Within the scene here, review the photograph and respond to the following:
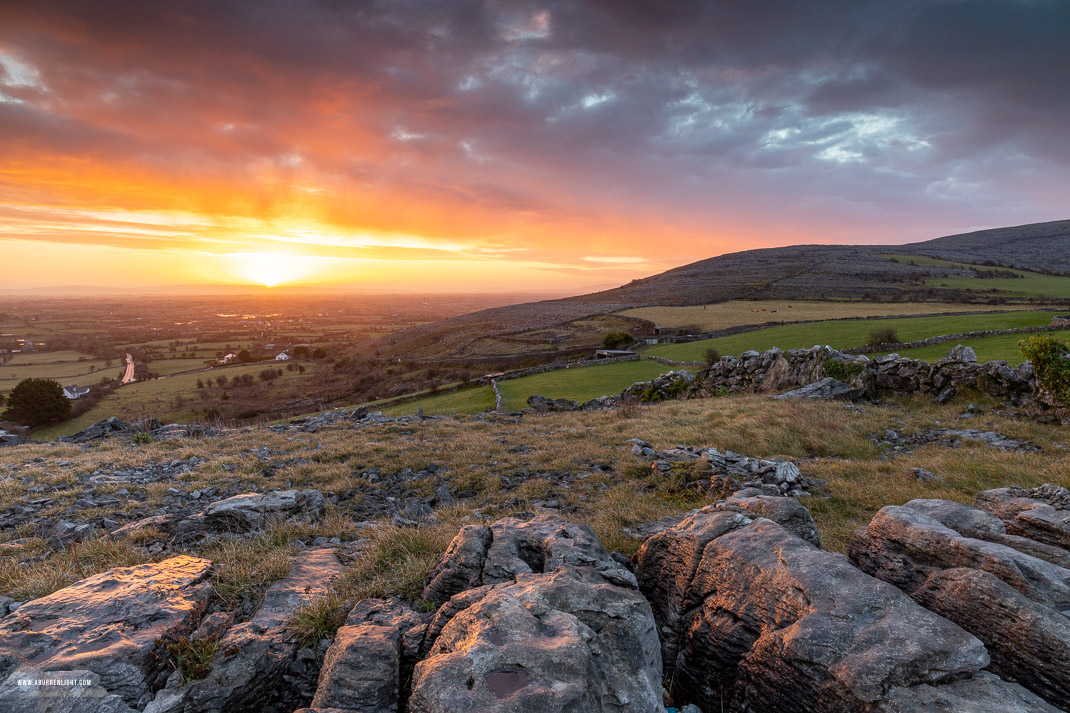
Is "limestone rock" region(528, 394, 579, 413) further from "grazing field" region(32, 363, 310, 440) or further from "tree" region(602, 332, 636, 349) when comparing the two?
"grazing field" region(32, 363, 310, 440)

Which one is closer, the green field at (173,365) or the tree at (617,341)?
the tree at (617,341)

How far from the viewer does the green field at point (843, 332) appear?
126ft

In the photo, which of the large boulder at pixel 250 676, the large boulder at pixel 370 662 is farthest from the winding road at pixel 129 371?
the large boulder at pixel 370 662

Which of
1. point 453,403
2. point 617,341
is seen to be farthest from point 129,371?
point 617,341

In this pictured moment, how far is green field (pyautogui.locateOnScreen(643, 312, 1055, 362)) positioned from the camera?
1507 inches

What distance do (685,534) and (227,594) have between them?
19.9ft

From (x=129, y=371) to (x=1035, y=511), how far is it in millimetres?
119346

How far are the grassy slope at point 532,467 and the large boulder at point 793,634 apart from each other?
1.95m

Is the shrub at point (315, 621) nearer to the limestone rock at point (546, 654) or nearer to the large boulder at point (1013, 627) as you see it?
the limestone rock at point (546, 654)

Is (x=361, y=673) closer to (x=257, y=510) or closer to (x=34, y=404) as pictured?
(x=257, y=510)

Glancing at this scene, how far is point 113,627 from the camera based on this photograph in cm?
468

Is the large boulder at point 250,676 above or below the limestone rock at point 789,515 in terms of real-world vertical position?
below

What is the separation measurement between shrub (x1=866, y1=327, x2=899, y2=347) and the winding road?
344ft

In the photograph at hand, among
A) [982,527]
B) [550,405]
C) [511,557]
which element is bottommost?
[550,405]
